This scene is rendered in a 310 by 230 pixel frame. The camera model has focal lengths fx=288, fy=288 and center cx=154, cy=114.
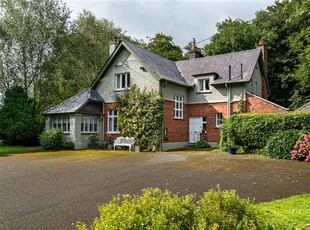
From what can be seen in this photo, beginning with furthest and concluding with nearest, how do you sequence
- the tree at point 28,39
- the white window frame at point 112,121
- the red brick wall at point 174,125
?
the tree at point 28,39 → the white window frame at point 112,121 → the red brick wall at point 174,125

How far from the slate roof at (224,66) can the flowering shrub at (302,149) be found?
8.18 meters

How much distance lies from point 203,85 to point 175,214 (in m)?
21.7

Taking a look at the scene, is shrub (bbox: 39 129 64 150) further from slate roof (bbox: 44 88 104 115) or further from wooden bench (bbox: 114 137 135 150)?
wooden bench (bbox: 114 137 135 150)

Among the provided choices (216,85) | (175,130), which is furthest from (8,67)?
(216,85)

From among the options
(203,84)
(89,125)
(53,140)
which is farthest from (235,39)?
(53,140)

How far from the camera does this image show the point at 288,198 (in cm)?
708

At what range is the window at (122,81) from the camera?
75.7ft

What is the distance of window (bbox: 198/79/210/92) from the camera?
23.9 meters

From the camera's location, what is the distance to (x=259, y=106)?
851 inches

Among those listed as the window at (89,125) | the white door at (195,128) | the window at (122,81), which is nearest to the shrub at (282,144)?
the white door at (195,128)

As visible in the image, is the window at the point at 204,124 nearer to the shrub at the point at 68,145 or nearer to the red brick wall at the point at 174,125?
the red brick wall at the point at 174,125

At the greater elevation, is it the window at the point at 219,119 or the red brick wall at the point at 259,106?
the red brick wall at the point at 259,106

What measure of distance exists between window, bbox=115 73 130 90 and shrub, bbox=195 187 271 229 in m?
19.9

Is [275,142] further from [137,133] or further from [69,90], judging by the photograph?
[69,90]
